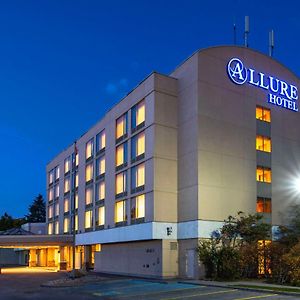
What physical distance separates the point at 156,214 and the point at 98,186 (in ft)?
52.1

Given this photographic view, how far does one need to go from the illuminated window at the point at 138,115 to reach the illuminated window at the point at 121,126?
2079 millimetres

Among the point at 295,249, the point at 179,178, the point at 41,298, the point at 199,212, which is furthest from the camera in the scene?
the point at 179,178

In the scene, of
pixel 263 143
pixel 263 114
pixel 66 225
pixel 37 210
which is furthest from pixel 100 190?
pixel 37 210

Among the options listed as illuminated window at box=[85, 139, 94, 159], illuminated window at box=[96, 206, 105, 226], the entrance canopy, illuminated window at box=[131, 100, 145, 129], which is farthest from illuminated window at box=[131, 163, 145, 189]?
the entrance canopy

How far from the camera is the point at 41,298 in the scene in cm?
2845

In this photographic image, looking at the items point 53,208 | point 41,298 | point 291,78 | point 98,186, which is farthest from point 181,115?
point 53,208

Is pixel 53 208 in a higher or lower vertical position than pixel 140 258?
higher

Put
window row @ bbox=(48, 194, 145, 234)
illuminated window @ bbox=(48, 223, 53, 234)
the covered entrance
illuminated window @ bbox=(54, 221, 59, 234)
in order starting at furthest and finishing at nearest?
illuminated window @ bbox=(48, 223, 53, 234), illuminated window @ bbox=(54, 221, 59, 234), the covered entrance, window row @ bbox=(48, 194, 145, 234)

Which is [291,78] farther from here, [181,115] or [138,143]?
[138,143]

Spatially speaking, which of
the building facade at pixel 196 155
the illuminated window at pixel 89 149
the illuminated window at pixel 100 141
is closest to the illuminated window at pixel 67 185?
the illuminated window at pixel 89 149

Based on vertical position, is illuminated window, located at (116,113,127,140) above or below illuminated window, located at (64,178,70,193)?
above

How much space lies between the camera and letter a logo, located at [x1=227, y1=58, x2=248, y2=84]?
146 feet

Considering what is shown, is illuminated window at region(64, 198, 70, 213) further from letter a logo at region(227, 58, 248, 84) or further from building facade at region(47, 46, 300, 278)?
letter a logo at region(227, 58, 248, 84)

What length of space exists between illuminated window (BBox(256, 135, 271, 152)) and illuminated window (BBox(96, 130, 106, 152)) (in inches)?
712
